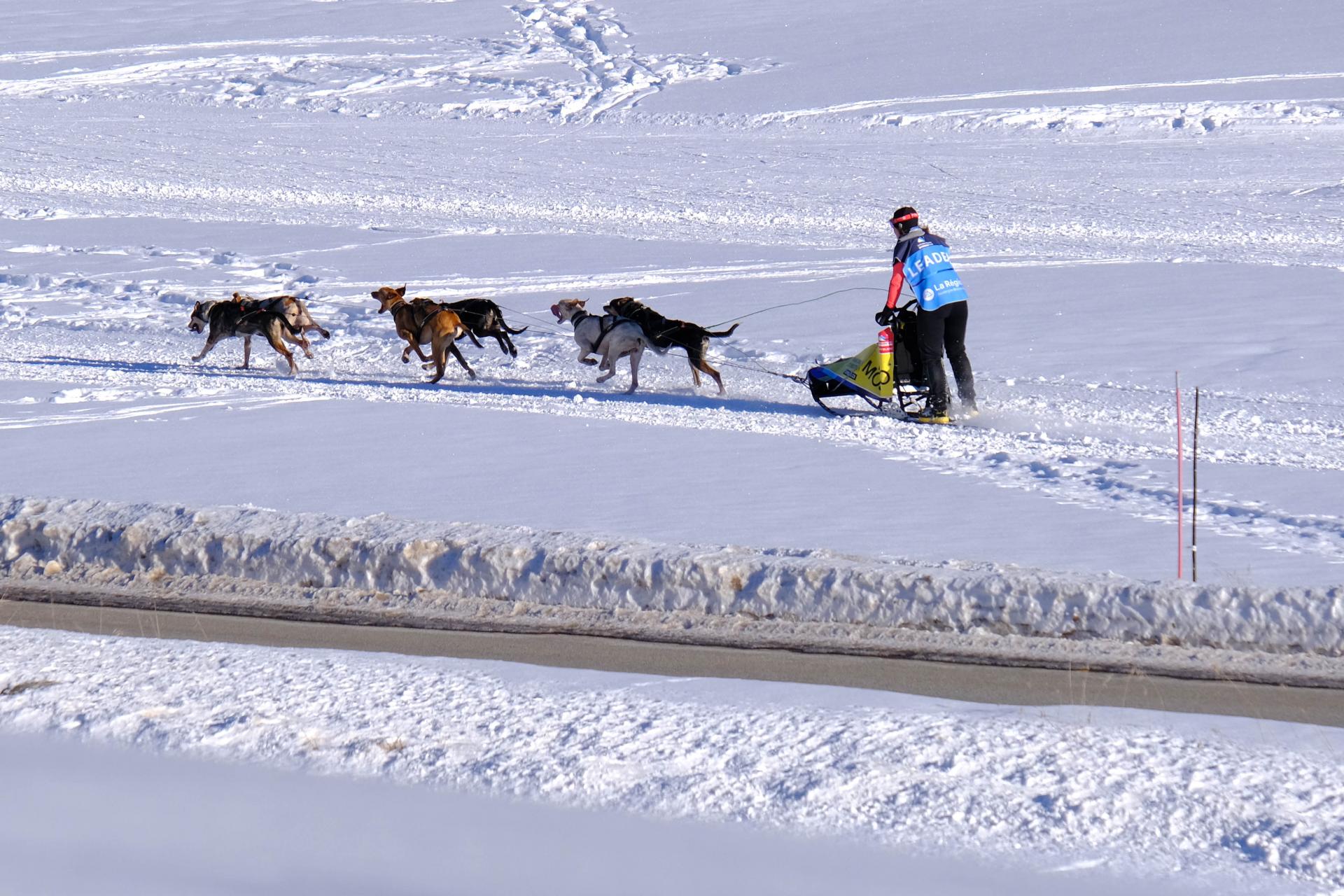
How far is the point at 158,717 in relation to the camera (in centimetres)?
469

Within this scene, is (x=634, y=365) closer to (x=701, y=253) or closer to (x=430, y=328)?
(x=430, y=328)

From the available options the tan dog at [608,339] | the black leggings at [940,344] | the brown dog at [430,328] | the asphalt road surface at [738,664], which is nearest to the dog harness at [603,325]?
the tan dog at [608,339]

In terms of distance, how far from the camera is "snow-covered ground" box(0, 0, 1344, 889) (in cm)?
445

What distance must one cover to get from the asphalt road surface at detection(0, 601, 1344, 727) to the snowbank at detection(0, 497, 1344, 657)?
1.15ft

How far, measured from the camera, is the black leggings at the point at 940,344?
399 inches

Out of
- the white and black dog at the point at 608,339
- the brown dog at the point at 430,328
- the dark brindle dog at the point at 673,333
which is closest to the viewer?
the dark brindle dog at the point at 673,333

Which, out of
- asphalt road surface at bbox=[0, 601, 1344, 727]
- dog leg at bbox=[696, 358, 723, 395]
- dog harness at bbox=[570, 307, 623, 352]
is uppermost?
dog harness at bbox=[570, 307, 623, 352]

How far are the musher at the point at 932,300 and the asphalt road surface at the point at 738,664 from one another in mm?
4788

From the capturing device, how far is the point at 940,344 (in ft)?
33.6

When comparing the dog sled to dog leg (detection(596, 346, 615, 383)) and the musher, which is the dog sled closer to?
the musher

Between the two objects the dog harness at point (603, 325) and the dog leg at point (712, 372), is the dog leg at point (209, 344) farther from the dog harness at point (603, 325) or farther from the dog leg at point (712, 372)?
the dog leg at point (712, 372)

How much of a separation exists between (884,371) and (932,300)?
631 millimetres

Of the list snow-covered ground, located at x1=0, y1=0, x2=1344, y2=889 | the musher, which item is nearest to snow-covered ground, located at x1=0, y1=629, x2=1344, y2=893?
snow-covered ground, located at x1=0, y1=0, x2=1344, y2=889

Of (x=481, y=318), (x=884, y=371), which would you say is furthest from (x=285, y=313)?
(x=884, y=371)
